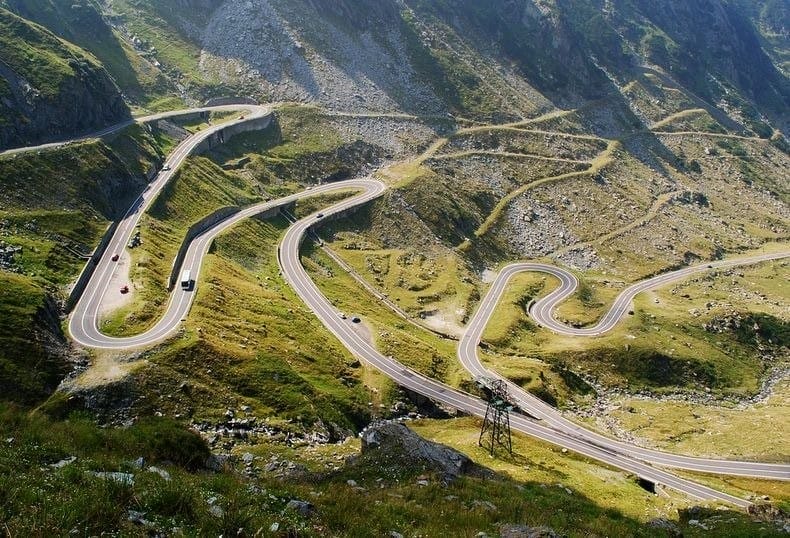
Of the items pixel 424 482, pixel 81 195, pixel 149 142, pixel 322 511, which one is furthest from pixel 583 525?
pixel 149 142

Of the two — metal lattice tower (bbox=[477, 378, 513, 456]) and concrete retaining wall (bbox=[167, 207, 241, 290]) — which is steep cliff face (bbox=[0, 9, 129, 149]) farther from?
metal lattice tower (bbox=[477, 378, 513, 456])

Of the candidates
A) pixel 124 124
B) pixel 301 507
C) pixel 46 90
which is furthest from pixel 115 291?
pixel 124 124

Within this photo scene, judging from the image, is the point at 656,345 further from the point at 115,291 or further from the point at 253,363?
the point at 115,291

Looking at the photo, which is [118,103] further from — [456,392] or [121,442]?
[121,442]

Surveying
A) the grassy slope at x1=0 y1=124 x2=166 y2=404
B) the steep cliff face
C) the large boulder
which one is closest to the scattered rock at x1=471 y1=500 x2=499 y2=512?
the large boulder

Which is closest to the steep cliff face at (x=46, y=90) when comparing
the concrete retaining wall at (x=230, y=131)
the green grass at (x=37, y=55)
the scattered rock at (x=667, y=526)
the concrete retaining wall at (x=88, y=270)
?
the green grass at (x=37, y=55)
